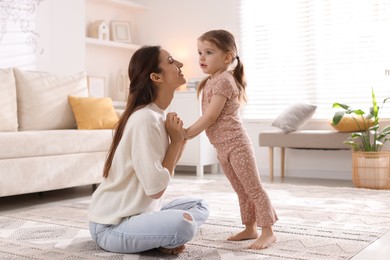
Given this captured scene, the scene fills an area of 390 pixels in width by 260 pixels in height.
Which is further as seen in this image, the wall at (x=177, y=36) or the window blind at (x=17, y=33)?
the wall at (x=177, y=36)

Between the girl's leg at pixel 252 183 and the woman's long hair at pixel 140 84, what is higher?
the woman's long hair at pixel 140 84

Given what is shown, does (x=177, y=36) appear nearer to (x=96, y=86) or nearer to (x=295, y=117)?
(x=96, y=86)

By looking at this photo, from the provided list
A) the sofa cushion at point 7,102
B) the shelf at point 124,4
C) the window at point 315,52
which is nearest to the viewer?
the sofa cushion at point 7,102

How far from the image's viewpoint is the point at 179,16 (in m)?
6.02

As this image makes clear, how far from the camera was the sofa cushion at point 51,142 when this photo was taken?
3188 millimetres

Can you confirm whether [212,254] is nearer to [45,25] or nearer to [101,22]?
[45,25]

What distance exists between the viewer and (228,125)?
2203mm

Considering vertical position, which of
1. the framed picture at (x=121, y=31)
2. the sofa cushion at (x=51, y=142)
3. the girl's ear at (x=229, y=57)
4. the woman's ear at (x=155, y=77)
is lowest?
the sofa cushion at (x=51, y=142)

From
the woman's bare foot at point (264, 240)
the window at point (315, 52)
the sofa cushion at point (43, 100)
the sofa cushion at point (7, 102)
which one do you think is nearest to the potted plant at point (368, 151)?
the window at point (315, 52)

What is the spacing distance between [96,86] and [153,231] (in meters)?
4.03

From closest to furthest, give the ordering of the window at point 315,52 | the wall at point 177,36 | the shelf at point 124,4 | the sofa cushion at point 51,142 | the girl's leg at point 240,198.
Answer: the girl's leg at point 240,198 → the sofa cushion at point 51,142 → the window at point 315,52 → the wall at point 177,36 → the shelf at point 124,4

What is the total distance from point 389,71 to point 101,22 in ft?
9.97

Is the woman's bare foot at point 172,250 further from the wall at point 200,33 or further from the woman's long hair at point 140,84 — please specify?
the wall at point 200,33

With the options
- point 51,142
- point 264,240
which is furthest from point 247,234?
point 51,142
